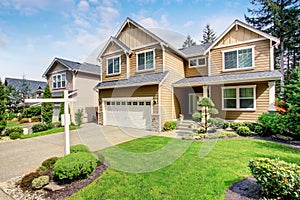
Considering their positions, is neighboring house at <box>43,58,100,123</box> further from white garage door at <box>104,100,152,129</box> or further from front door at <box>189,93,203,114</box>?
front door at <box>189,93,203,114</box>

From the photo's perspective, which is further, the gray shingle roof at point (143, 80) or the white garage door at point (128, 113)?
the white garage door at point (128, 113)

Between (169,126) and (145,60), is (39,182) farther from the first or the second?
(145,60)

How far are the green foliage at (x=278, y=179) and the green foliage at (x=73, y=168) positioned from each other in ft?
13.8

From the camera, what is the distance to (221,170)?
4715 mm

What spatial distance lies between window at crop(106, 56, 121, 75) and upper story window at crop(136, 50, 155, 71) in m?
2.09

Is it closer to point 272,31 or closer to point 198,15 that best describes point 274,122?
point 198,15

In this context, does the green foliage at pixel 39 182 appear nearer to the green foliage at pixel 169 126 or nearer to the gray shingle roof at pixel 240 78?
the green foliage at pixel 169 126

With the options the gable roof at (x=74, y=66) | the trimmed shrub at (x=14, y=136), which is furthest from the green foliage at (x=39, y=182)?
the gable roof at (x=74, y=66)

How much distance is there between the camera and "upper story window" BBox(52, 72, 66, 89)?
60.7 feet

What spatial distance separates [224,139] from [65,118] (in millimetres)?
7849

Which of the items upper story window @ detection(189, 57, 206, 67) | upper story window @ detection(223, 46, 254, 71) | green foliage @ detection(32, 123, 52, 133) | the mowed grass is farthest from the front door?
green foliage @ detection(32, 123, 52, 133)

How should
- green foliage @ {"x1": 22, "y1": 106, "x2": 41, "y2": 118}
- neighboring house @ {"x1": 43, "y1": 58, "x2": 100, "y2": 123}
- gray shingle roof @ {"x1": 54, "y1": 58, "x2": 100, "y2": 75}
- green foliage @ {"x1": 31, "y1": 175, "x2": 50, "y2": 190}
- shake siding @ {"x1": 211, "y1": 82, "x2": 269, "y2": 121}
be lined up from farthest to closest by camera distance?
1. green foliage @ {"x1": 22, "y1": 106, "x2": 41, "y2": 118}
2. gray shingle roof @ {"x1": 54, "y1": 58, "x2": 100, "y2": 75}
3. neighboring house @ {"x1": 43, "y1": 58, "x2": 100, "y2": 123}
4. shake siding @ {"x1": 211, "y1": 82, "x2": 269, "y2": 121}
5. green foliage @ {"x1": 31, "y1": 175, "x2": 50, "y2": 190}

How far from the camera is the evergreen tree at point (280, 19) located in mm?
18484

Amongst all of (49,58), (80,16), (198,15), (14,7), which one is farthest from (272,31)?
(49,58)
